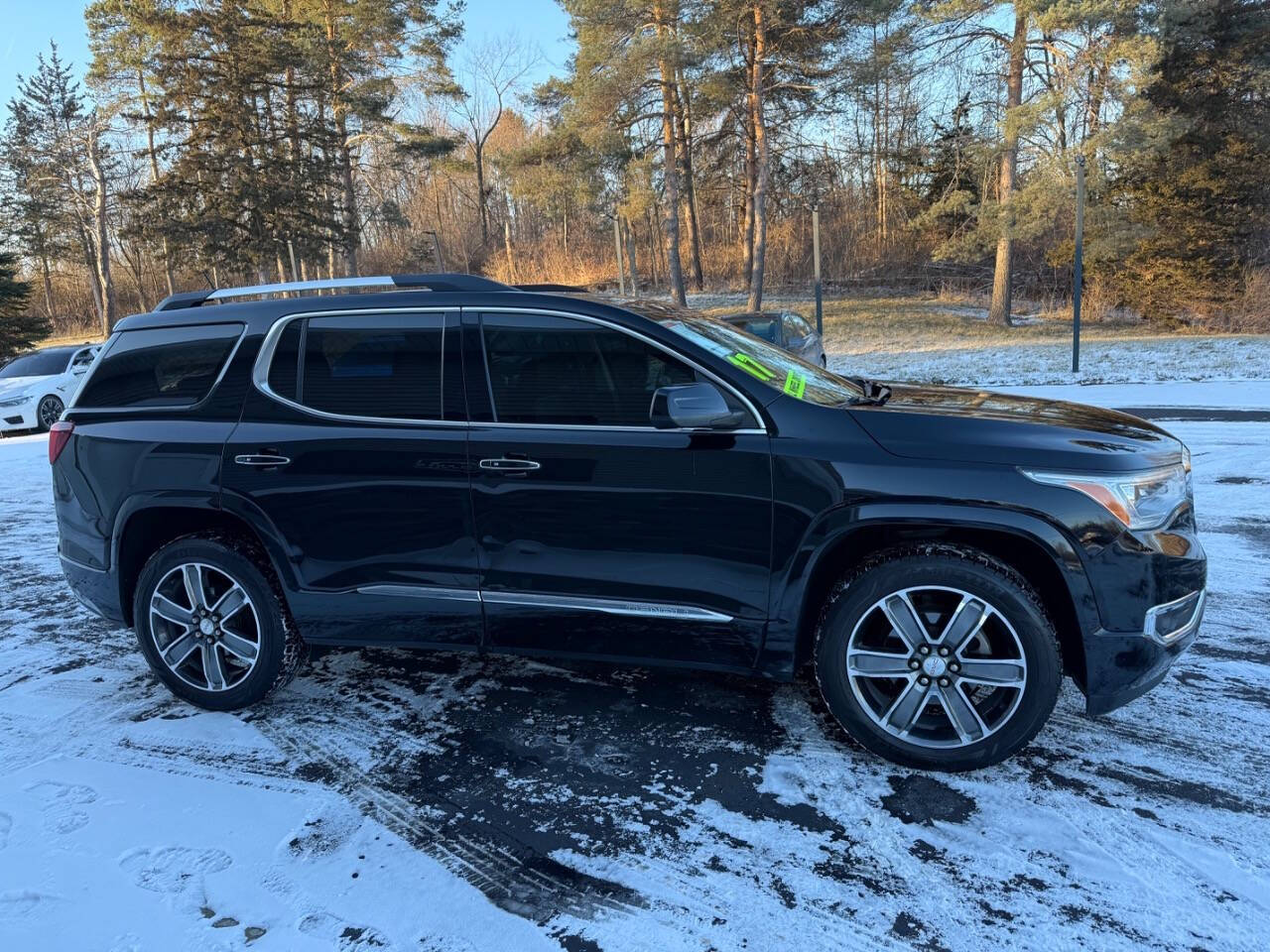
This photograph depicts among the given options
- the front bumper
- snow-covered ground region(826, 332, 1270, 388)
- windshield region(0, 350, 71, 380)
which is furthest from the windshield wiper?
windshield region(0, 350, 71, 380)

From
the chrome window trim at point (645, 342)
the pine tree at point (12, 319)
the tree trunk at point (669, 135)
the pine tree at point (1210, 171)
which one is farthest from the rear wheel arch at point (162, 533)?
the pine tree at point (1210, 171)

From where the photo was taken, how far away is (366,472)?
327cm

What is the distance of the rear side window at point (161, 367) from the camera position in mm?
3570

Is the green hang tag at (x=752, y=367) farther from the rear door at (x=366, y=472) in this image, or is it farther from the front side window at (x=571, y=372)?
the rear door at (x=366, y=472)

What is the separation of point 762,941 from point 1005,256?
26663 mm

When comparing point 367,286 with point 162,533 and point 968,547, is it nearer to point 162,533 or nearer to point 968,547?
point 162,533

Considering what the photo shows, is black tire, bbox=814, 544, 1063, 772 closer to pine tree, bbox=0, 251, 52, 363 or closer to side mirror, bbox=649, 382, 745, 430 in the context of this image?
side mirror, bbox=649, 382, 745, 430

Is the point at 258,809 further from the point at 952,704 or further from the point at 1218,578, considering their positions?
the point at 1218,578

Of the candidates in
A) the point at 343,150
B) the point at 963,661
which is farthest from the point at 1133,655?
the point at 343,150

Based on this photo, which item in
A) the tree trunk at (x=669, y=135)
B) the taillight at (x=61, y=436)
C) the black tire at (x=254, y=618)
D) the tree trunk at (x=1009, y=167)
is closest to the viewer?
the black tire at (x=254, y=618)

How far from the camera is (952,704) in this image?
2.86m

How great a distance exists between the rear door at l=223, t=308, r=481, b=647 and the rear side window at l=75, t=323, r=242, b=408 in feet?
0.91

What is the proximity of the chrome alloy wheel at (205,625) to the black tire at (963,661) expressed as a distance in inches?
99.9

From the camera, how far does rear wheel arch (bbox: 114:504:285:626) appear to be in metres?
3.54
